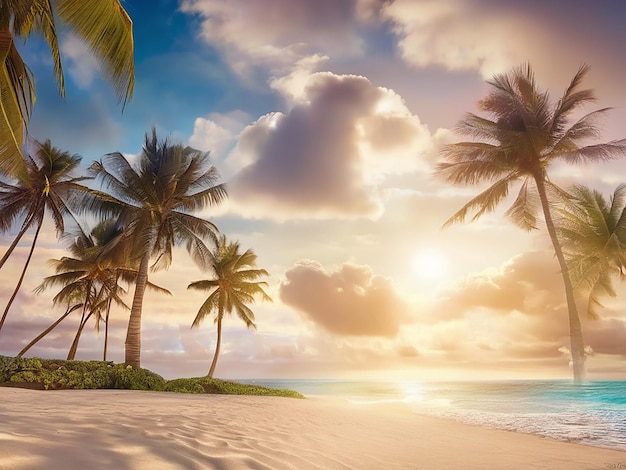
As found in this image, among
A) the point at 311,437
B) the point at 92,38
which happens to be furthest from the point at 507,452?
the point at 92,38

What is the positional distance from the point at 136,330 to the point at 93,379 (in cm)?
404

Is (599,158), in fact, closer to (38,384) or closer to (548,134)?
(548,134)

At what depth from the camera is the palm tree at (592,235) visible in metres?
22.7

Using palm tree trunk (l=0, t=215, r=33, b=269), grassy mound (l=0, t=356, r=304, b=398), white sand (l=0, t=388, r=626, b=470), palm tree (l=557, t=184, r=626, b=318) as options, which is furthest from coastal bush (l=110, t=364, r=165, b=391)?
palm tree (l=557, t=184, r=626, b=318)

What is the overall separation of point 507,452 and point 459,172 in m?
18.9

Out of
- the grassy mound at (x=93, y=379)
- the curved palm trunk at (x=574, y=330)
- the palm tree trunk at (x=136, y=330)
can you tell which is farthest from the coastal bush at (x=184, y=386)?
the curved palm trunk at (x=574, y=330)

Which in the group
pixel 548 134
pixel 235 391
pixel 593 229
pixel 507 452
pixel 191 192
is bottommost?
pixel 235 391

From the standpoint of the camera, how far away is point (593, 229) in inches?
940

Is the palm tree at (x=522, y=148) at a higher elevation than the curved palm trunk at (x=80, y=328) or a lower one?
higher

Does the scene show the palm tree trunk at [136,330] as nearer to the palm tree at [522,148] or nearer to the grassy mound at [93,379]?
the grassy mound at [93,379]

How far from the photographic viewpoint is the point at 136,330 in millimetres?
18812

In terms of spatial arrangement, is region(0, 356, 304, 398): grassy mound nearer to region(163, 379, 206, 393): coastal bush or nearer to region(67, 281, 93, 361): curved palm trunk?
region(163, 379, 206, 393): coastal bush

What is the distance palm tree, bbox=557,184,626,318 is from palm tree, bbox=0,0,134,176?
22208 millimetres

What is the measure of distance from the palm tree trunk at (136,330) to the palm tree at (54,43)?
33.5ft
